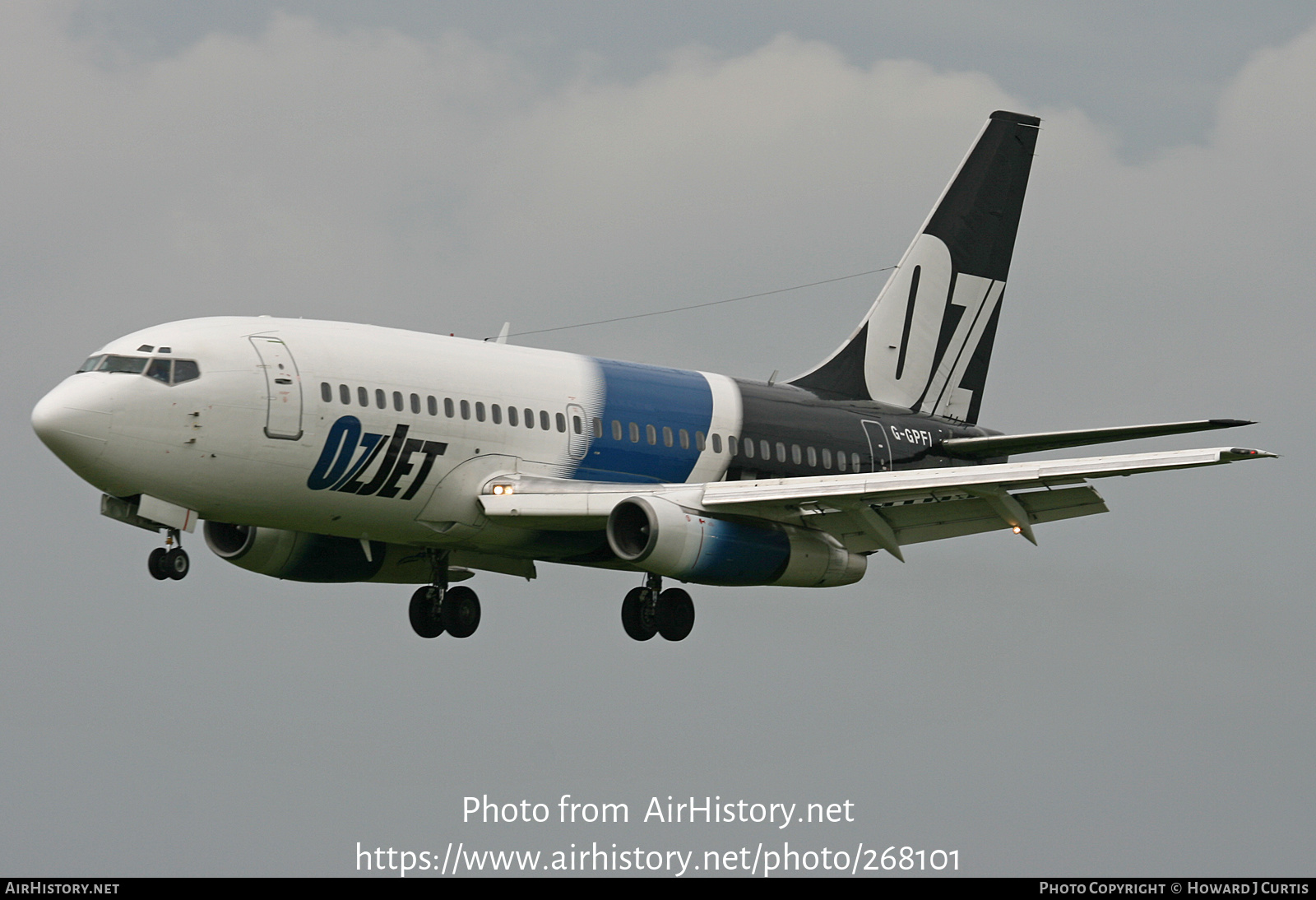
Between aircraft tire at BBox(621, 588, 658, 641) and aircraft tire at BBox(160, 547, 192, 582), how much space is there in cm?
859

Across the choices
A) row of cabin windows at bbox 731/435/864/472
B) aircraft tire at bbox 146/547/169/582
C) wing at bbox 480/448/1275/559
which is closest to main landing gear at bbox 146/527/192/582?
aircraft tire at bbox 146/547/169/582

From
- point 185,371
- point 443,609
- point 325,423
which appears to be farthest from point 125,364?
point 443,609

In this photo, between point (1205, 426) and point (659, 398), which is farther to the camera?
point (659, 398)

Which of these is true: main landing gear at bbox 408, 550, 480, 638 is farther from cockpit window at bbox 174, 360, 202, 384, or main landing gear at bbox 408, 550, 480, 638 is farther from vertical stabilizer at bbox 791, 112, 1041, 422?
vertical stabilizer at bbox 791, 112, 1041, 422

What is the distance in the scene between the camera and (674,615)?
3719 cm

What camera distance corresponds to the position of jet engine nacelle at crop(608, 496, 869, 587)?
34719mm

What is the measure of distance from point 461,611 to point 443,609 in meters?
0.38

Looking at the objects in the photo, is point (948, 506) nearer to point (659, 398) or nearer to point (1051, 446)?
point (1051, 446)

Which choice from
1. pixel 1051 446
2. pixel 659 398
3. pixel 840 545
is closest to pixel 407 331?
pixel 659 398

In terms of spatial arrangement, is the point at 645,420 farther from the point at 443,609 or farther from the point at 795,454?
the point at 443,609

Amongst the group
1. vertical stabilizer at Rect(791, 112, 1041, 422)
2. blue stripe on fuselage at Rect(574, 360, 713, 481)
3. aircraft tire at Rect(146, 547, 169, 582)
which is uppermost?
vertical stabilizer at Rect(791, 112, 1041, 422)

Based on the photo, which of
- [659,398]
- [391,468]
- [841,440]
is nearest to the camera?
[391,468]

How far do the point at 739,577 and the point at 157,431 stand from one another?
10.5 metres

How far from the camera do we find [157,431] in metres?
31.7
